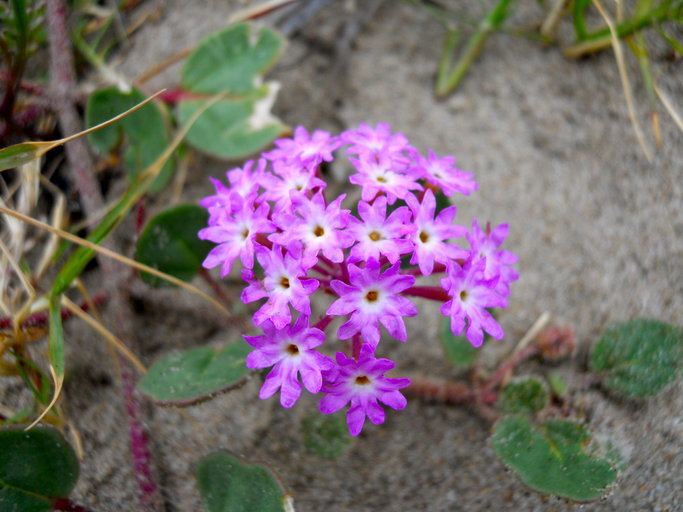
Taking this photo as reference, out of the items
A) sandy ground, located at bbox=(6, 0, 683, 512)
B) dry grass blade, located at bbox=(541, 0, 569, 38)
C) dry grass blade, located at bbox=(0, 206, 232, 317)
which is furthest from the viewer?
dry grass blade, located at bbox=(541, 0, 569, 38)

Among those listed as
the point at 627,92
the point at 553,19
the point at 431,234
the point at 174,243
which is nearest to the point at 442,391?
the point at 431,234

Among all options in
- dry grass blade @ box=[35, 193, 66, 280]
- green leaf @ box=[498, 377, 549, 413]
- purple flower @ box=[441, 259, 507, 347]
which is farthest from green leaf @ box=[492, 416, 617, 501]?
dry grass blade @ box=[35, 193, 66, 280]

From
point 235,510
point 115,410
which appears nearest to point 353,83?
point 115,410

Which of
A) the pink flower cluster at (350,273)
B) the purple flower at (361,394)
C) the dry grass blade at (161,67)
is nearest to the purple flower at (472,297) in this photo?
the pink flower cluster at (350,273)

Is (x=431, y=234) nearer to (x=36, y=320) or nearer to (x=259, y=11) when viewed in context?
(x=36, y=320)

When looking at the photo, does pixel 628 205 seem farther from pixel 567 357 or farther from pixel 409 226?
pixel 409 226

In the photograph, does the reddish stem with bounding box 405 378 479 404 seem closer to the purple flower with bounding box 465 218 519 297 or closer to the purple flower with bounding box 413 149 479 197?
the purple flower with bounding box 465 218 519 297

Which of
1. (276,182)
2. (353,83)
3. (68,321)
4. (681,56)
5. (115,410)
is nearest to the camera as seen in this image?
(276,182)
